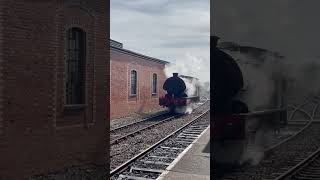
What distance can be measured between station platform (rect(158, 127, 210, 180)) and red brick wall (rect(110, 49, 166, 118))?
9240 mm

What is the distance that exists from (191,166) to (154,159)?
128 centimetres

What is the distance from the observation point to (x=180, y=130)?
46.5ft

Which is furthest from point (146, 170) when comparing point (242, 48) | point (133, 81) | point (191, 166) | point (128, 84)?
point (133, 81)

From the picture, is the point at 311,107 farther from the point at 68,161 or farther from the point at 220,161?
the point at 68,161

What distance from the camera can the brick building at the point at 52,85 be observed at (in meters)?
5.73

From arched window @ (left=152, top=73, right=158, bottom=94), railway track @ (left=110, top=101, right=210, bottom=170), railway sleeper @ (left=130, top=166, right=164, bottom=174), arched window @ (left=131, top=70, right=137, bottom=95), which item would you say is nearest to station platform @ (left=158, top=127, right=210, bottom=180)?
railway sleeper @ (left=130, top=166, right=164, bottom=174)

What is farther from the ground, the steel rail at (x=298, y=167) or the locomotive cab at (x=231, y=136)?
the locomotive cab at (x=231, y=136)

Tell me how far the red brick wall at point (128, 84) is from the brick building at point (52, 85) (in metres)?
11.8

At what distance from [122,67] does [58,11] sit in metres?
13.8

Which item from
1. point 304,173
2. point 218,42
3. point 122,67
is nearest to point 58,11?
point 218,42

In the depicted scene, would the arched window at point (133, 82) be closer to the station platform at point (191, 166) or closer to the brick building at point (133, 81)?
the brick building at point (133, 81)

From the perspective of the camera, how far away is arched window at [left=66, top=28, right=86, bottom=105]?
22.0ft

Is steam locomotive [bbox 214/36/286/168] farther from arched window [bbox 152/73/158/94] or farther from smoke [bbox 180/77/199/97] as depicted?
arched window [bbox 152/73/158/94]

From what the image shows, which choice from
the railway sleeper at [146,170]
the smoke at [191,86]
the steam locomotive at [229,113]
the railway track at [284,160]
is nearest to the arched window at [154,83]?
the smoke at [191,86]
